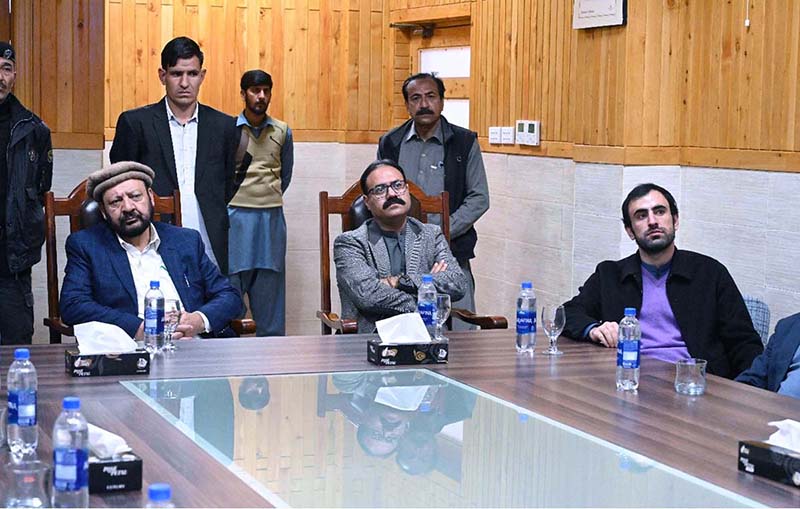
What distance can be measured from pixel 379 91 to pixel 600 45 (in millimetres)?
2545

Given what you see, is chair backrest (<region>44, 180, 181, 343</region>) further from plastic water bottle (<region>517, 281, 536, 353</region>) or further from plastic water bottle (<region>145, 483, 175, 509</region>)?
plastic water bottle (<region>145, 483, 175, 509</region>)

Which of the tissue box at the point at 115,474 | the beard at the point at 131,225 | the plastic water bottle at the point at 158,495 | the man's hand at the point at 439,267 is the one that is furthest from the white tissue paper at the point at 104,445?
the man's hand at the point at 439,267

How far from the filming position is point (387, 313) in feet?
15.4

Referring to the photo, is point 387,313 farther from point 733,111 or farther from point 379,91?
point 379,91

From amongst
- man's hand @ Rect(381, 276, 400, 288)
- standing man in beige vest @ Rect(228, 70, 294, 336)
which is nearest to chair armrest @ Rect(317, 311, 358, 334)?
man's hand @ Rect(381, 276, 400, 288)

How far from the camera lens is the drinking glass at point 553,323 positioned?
3789mm

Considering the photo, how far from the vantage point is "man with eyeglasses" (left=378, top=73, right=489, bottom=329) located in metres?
6.06

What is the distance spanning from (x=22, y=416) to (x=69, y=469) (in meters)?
0.47

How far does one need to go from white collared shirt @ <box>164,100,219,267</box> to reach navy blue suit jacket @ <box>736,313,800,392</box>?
102 inches

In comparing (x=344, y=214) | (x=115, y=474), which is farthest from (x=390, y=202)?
(x=115, y=474)

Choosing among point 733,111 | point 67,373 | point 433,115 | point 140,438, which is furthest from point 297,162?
point 140,438

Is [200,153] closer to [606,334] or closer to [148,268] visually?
[148,268]

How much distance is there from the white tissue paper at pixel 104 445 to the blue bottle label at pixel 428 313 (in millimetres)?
1712

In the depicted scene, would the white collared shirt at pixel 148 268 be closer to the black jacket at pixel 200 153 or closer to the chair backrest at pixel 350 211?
the chair backrest at pixel 350 211
